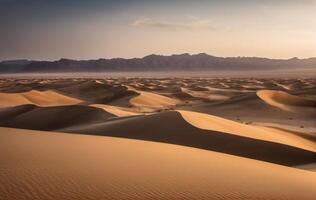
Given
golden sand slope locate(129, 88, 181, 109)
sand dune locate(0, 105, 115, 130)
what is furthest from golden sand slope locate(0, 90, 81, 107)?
sand dune locate(0, 105, 115, 130)

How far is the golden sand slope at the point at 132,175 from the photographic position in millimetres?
4133

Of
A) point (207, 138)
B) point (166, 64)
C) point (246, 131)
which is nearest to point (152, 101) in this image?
point (246, 131)

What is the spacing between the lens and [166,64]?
601ft

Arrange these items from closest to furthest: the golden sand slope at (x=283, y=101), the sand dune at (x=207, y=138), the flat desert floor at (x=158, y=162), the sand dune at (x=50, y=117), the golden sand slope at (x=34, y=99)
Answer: the flat desert floor at (x=158, y=162)
the sand dune at (x=207, y=138)
the sand dune at (x=50, y=117)
the golden sand slope at (x=283, y=101)
the golden sand slope at (x=34, y=99)

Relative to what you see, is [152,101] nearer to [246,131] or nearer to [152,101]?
[152,101]

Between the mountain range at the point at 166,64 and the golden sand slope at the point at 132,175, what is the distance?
162037mm

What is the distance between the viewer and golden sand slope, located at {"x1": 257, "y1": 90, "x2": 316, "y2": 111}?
2141cm

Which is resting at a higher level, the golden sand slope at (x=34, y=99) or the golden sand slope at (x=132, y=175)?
the golden sand slope at (x=132, y=175)

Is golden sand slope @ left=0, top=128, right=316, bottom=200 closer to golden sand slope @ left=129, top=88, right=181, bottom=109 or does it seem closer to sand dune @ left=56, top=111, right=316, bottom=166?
sand dune @ left=56, top=111, right=316, bottom=166

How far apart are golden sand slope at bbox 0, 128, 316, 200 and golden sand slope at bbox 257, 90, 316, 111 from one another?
15.2m

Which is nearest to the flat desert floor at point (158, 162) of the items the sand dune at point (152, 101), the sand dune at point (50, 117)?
the sand dune at point (50, 117)

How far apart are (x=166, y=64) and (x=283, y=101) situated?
161 meters

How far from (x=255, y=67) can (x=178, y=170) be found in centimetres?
16745

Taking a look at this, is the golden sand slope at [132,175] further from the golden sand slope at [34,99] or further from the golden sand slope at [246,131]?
the golden sand slope at [34,99]
